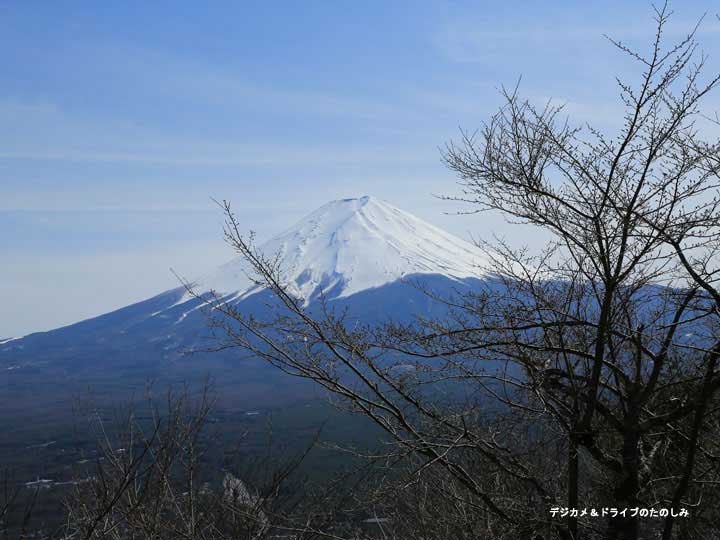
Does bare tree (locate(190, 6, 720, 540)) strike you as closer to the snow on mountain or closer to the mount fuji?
the mount fuji

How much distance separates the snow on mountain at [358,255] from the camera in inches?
6216

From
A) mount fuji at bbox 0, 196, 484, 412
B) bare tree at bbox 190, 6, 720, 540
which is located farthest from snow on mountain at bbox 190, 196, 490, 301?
bare tree at bbox 190, 6, 720, 540

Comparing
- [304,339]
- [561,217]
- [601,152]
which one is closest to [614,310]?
[561,217]

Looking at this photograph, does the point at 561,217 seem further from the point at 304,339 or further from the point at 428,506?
the point at 428,506

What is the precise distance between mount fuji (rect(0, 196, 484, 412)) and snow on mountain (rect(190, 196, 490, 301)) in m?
0.25

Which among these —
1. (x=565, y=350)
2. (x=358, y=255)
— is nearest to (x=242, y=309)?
(x=358, y=255)

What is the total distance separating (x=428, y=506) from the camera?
973cm

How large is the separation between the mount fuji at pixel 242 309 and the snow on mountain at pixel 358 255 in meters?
0.25

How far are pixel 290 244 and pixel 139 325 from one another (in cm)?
4163

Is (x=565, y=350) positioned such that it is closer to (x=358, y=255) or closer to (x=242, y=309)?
(x=242, y=309)

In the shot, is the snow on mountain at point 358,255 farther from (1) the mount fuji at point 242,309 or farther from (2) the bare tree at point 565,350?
(2) the bare tree at point 565,350

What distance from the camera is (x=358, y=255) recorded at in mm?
176375

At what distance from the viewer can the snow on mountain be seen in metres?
158

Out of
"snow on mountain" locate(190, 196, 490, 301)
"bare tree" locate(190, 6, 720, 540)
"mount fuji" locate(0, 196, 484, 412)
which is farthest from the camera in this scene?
"snow on mountain" locate(190, 196, 490, 301)
